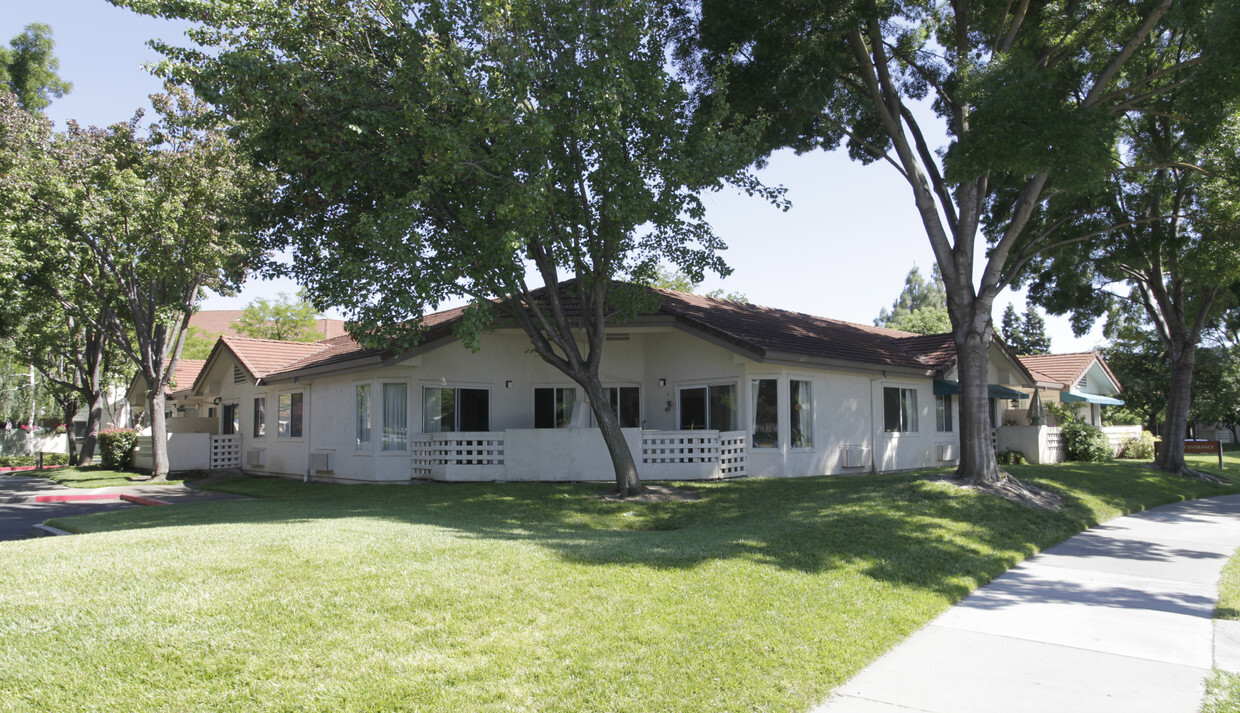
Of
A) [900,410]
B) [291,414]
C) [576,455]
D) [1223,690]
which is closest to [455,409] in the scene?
[576,455]

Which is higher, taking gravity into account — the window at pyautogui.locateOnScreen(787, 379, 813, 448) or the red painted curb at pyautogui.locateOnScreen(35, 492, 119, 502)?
the window at pyautogui.locateOnScreen(787, 379, 813, 448)

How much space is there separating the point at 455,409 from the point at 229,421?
13181 mm

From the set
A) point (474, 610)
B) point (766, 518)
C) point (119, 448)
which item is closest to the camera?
point (474, 610)

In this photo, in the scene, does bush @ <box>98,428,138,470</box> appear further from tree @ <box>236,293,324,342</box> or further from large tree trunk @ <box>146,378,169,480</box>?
tree @ <box>236,293,324,342</box>

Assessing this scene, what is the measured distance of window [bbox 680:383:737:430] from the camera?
19.0 meters

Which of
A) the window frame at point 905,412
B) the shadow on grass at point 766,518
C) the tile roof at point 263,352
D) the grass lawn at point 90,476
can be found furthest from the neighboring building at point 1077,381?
the grass lawn at point 90,476

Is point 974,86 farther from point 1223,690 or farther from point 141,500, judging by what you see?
point 141,500

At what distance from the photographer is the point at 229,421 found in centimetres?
2775

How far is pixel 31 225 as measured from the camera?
773 inches

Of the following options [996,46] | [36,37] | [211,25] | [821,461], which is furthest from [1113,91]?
[36,37]

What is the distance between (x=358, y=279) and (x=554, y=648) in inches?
365

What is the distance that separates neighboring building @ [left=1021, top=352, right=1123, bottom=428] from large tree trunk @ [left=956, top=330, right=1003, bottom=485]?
1791 centimetres

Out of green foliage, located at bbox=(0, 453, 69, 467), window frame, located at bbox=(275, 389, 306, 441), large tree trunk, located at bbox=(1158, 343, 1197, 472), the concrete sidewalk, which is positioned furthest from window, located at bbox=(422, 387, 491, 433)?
green foliage, located at bbox=(0, 453, 69, 467)

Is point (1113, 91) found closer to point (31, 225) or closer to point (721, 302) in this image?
point (721, 302)
